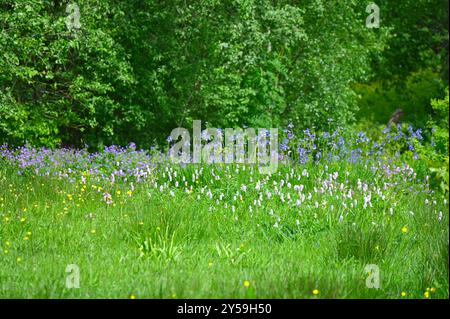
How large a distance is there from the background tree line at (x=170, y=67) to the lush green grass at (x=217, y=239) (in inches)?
130

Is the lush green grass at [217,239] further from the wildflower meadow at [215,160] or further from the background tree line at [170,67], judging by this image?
the background tree line at [170,67]

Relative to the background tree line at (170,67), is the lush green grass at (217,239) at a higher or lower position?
lower

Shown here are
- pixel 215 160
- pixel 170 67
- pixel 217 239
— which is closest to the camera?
pixel 217 239

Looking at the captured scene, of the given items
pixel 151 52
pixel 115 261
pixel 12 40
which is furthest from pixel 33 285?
pixel 151 52

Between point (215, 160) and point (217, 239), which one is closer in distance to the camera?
point (217, 239)

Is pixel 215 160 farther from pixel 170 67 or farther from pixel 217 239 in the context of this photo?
pixel 170 67

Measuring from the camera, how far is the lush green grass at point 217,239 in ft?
17.7

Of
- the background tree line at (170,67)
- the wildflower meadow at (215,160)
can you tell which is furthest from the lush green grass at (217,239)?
the background tree line at (170,67)

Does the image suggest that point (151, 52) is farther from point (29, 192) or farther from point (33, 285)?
point (33, 285)

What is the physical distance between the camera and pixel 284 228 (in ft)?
24.1

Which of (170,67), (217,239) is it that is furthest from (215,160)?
(170,67)

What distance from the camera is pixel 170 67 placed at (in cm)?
1421

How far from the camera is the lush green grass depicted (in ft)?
17.7

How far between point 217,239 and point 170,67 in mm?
7777
